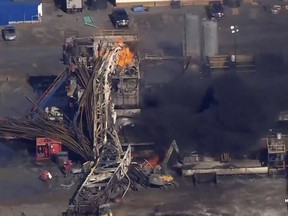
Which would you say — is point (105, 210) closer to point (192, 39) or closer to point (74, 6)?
point (192, 39)

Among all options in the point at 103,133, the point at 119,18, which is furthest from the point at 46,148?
the point at 119,18

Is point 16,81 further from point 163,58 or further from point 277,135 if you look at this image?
point 277,135

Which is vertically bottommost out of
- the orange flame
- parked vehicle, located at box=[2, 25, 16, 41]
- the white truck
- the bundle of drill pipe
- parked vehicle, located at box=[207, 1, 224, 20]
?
the orange flame

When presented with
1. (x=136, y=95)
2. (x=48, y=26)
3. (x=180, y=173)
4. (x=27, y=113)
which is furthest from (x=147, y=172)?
(x=48, y=26)

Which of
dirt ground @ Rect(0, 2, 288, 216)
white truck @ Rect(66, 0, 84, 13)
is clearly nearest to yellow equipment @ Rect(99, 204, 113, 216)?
dirt ground @ Rect(0, 2, 288, 216)

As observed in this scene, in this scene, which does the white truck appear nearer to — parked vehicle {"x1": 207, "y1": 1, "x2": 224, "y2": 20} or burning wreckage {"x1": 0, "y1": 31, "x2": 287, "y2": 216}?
parked vehicle {"x1": 207, "y1": 1, "x2": 224, "y2": 20}

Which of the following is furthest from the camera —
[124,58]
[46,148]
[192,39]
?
[192,39]
